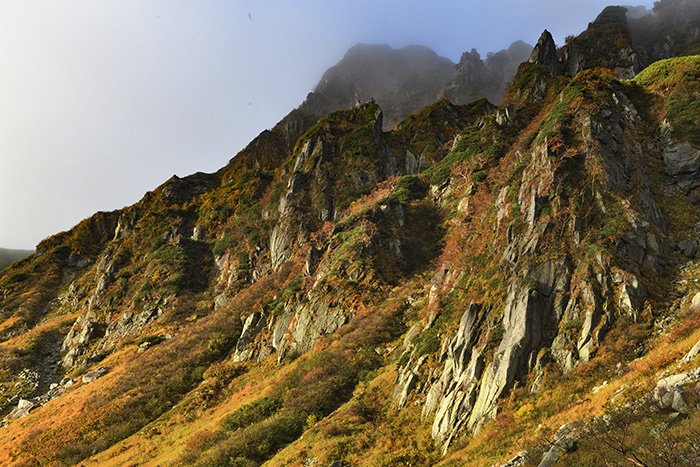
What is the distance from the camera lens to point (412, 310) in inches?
1559

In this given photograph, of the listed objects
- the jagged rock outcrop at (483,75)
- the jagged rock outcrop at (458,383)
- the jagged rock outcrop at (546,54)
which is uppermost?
the jagged rock outcrop at (483,75)

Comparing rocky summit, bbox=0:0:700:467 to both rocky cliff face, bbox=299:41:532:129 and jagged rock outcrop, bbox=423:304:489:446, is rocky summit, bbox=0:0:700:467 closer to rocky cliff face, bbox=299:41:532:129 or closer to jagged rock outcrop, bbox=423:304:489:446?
jagged rock outcrop, bbox=423:304:489:446

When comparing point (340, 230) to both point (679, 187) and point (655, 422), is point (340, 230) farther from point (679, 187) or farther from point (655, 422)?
point (655, 422)

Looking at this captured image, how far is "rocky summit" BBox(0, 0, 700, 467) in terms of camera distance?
66.9 ft

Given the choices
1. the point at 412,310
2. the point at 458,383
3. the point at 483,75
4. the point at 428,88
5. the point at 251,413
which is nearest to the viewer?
the point at 458,383

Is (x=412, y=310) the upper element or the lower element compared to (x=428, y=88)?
lower

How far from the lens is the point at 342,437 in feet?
82.5

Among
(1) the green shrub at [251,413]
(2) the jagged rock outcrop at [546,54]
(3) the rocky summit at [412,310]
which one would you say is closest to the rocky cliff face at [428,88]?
(2) the jagged rock outcrop at [546,54]

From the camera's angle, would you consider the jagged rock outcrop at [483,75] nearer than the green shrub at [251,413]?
No

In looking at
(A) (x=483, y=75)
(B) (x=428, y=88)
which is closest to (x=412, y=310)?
(B) (x=428, y=88)

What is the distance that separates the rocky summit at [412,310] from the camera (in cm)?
2039

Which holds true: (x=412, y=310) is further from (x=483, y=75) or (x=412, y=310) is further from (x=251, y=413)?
(x=483, y=75)

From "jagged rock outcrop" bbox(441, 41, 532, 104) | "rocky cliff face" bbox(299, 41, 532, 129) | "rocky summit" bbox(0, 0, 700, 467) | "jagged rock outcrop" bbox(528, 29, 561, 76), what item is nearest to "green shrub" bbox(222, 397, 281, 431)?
"rocky summit" bbox(0, 0, 700, 467)

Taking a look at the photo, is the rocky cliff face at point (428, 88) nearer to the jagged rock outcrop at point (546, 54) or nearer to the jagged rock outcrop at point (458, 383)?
the jagged rock outcrop at point (546, 54)
